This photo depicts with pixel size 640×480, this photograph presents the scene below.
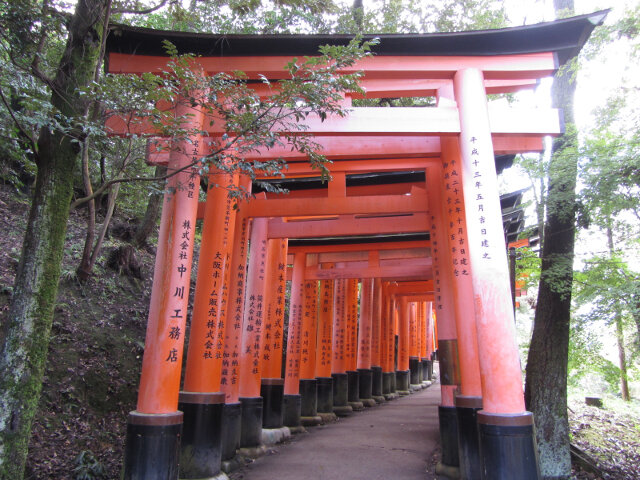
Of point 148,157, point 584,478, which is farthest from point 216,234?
point 584,478

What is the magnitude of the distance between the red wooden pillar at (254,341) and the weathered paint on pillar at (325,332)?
452 cm

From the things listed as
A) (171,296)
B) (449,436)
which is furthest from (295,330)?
(171,296)

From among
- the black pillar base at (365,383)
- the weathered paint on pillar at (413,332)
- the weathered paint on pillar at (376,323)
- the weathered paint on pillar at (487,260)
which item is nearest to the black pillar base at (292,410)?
the black pillar base at (365,383)

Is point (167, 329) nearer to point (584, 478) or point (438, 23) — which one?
point (584, 478)

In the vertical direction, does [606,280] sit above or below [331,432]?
above

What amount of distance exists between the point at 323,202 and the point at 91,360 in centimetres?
479

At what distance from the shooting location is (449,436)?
6.79 m

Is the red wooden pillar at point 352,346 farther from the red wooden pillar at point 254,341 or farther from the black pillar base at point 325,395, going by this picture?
the red wooden pillar at point 254,341

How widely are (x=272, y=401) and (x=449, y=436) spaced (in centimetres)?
406

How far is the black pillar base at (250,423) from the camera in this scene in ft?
26.6

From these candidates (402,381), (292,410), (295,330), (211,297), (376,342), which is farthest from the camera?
(402,381)

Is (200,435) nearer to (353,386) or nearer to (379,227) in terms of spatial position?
(379,227)

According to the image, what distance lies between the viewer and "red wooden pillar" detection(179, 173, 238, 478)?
5919mm

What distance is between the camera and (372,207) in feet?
26.5
